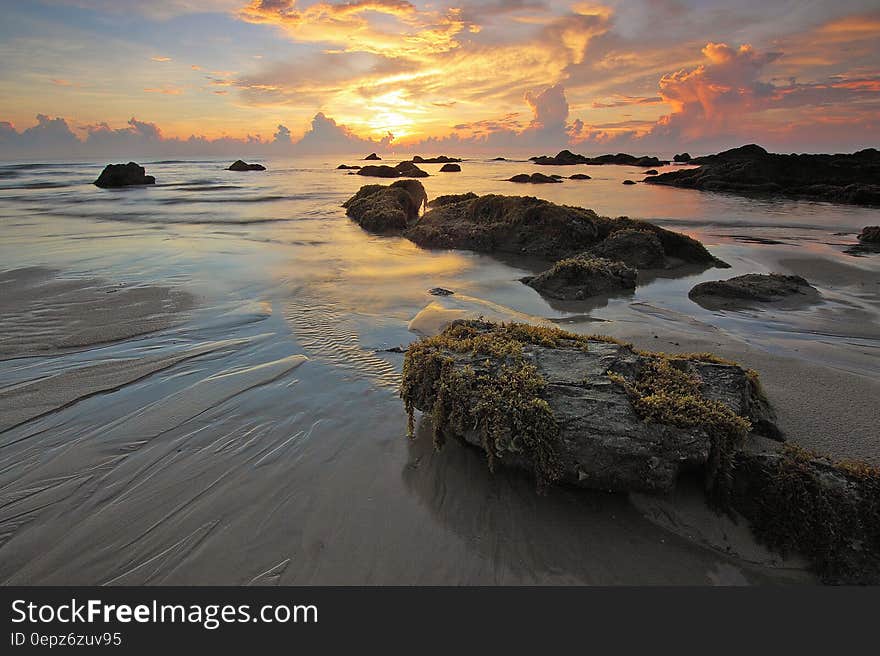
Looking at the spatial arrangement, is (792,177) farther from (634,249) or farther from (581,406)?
(581,406)

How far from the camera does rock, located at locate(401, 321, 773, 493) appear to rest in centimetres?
305

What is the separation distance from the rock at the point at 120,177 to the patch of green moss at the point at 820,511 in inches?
1724

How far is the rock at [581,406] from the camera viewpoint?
10.0 ft

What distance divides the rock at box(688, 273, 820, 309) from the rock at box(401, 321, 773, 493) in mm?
4496

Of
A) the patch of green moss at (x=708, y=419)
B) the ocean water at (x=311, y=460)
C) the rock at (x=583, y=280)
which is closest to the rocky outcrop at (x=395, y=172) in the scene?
the ocean water at (x=311, y=460)

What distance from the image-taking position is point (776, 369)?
16.3 feet

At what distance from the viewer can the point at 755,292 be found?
782cm

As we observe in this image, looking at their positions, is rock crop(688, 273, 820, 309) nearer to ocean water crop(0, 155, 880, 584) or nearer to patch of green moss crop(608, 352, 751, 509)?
ocean water crop(0, 155, 880, 584)

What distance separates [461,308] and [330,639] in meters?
5.78

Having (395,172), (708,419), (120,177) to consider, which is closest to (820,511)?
(708,419)

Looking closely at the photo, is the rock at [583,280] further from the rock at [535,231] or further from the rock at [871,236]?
the rock at [871,236]

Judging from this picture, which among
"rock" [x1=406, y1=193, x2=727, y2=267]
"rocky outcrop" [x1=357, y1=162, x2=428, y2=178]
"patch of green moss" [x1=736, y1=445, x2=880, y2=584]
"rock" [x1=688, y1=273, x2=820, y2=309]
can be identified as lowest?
"patch of green moss" [x1=736, y1=445, x2=880, y2=584]

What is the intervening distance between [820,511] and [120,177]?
44493 millimetres

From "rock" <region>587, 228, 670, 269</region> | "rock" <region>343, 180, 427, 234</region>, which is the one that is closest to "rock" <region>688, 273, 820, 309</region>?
"rock" <region>587, 228, 670, 269</region>
